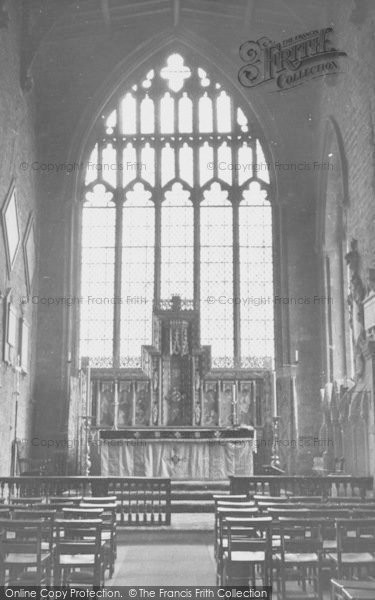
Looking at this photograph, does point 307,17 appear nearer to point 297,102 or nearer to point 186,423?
point 297,102

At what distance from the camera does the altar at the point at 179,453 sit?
1454 cm

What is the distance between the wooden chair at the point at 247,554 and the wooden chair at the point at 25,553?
5.20ft

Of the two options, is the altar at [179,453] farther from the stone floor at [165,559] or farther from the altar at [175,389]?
the stone floor at [165,559]

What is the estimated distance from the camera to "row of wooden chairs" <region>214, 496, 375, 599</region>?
592cm

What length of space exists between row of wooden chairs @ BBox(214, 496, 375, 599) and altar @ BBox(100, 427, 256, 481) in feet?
23.3

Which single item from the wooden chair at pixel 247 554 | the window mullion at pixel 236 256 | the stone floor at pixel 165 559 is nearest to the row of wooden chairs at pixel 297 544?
the wooden chair at pixel 247 554

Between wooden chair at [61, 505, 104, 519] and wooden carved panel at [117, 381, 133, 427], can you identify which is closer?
wooden chair at [61, 505, 104, 519]

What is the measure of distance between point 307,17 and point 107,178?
6.22m

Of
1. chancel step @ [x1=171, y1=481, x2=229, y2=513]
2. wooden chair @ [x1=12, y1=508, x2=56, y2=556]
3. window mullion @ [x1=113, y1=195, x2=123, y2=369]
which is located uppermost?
window mullion @ [x1=113, y1=195, x2=123, y2=369]

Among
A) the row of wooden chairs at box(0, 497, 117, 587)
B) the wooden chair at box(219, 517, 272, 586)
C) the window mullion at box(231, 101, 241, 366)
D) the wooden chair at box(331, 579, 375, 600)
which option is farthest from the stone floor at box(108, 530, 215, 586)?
the window mullion at box(231, 101, 241, 366)

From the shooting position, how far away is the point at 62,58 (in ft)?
62.4

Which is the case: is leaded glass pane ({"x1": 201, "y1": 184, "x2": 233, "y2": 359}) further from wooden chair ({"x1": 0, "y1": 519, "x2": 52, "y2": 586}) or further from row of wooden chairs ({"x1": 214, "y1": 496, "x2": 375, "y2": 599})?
wooden chair ({"x1": 0, "y1": 519, "x2": 52, "y2": 586})

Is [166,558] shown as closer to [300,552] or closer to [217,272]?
[300,552]

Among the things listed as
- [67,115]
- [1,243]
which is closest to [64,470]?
[1,243]
